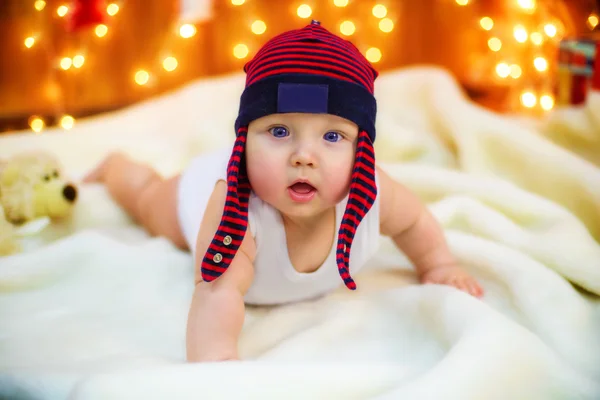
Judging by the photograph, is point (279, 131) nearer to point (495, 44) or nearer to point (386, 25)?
point (386, 25)

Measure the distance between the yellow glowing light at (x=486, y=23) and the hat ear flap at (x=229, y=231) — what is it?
2068mm

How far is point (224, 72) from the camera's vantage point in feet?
7.91

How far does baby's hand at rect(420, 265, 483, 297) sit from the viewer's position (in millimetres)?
896

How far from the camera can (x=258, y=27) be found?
237cm

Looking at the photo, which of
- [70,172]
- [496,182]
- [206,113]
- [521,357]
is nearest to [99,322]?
[521,357]

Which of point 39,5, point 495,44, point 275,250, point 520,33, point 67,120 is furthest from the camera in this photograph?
point 495,44

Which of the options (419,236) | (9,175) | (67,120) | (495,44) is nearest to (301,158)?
(419,236)

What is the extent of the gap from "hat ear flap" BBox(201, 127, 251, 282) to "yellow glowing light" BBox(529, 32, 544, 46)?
5.87 ft

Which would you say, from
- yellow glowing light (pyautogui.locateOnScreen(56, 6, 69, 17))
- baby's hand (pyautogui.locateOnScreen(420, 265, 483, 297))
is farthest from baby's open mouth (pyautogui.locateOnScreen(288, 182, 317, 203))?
yellow glowing light (pyautogui.locateOnScreen(56, 6, 69, 17))

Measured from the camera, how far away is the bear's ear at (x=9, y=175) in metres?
1.08

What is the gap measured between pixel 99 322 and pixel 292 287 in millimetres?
290

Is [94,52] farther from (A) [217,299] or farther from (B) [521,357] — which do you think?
(B) [521,357]

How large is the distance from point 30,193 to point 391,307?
28.4 inches

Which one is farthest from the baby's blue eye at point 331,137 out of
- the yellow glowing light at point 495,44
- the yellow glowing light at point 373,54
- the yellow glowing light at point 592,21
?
the yellow glowing light at point 495,44
